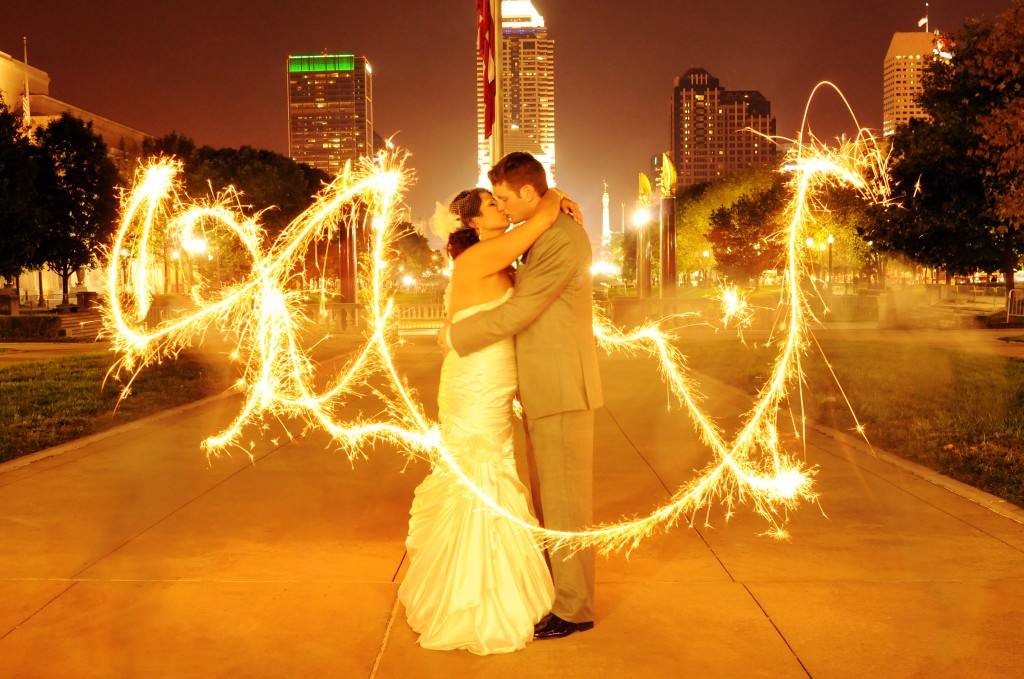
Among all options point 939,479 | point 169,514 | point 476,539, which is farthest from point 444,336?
point 939,479

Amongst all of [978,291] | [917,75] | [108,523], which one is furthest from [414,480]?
[978,291]

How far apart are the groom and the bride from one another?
92 millimetres

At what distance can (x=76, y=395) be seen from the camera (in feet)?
46.2

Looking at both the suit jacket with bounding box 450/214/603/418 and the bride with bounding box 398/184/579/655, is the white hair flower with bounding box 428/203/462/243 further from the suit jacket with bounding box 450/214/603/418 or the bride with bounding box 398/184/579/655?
the suit jacket with bounding box 450/214/603/418

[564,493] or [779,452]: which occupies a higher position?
[564,493]

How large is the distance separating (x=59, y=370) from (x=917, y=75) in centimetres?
2884

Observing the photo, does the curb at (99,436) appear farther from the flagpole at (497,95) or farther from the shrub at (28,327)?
the shrub at (28,327)

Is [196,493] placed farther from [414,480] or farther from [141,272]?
[141,272]

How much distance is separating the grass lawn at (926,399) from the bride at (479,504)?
4.58 meters

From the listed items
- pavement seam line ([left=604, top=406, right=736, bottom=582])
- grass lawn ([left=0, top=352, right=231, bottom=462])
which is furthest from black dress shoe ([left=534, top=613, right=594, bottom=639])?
grass lawn ([left=0, top=352, right=231, bottom=462])

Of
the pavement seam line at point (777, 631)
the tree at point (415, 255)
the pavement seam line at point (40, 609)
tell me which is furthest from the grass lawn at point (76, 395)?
the tree at point (415, 255)

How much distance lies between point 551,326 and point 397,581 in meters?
1.97

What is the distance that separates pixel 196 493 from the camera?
756 cm

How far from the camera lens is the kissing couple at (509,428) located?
435 cm
